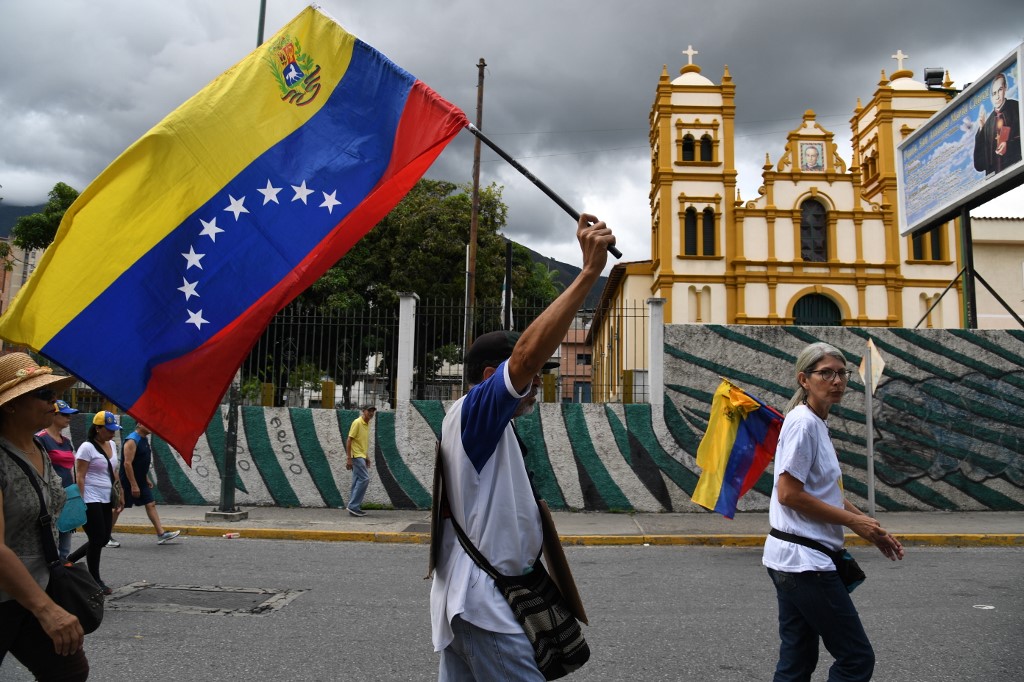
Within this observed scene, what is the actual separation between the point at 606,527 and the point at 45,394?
927cm

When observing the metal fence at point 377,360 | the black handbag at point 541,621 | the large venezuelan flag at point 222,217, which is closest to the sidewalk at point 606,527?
the metal fence at point 377,360

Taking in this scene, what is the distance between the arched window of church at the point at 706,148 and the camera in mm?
36875

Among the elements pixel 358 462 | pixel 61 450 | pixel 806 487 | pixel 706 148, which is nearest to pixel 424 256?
pixel 706 148

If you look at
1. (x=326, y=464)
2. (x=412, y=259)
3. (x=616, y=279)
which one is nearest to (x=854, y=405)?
(x=326, y=464)

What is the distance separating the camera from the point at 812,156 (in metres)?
38.3

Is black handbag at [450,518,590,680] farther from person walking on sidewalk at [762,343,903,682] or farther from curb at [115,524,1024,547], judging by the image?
curb at [115,524,1024,547]

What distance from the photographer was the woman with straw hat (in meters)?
2.72

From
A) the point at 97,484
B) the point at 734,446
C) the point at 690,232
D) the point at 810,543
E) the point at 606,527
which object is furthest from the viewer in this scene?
the point at 690,232

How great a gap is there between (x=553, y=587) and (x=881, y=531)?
159cm

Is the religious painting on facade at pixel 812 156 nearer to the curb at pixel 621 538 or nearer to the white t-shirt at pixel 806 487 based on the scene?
the curb at pixel 621 538

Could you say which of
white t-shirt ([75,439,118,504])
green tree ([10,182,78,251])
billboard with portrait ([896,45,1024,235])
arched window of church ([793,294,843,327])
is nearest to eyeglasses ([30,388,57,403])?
white t-shirt ([75,439,118,504])

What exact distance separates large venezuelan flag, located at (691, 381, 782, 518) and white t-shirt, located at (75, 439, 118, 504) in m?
6.55

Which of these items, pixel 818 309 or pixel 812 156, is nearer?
pixel 818 309

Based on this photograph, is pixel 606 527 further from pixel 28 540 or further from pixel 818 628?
pixel 28 540
